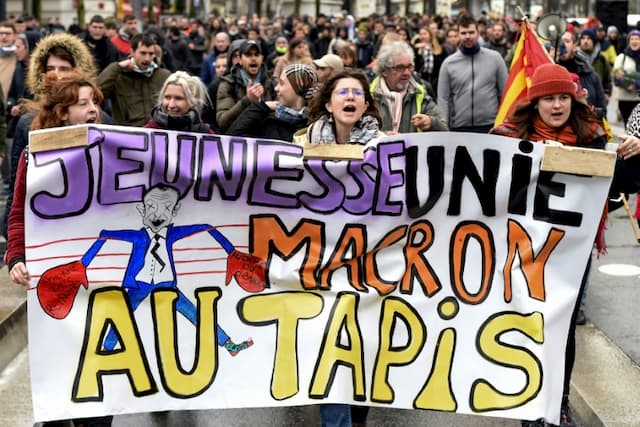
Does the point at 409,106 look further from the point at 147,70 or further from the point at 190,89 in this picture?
the point at 147,70

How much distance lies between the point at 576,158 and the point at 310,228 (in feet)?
3.52

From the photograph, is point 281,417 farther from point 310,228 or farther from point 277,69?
point 277,69

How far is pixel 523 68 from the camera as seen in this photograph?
834 centimetres

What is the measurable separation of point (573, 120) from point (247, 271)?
1476 millimetres

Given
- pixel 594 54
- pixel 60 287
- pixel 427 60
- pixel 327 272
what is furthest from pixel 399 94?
pixel 594 54

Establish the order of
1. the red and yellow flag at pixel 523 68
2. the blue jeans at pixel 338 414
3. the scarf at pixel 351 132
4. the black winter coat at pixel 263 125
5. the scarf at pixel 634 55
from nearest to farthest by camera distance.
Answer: the blue jeans at pixel 338 414 → the scarf at pixel 351 132 → the black winter coat at pixel 263 125 → the red and yellow flag at pixel 523 68 → the scarf at pixel 634 55

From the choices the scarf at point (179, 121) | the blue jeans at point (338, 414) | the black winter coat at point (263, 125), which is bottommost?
the blue jeans at point (338, 414)

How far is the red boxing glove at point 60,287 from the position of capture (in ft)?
14.8

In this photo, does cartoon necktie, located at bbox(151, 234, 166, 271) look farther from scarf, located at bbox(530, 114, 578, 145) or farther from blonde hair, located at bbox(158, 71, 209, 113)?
scarf, located at bbox(530, 114, 578, 145)

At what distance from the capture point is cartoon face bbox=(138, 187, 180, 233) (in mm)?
4594

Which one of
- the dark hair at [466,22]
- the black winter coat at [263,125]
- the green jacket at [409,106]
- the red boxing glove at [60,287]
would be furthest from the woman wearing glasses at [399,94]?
the red boxing glove at [60,287]

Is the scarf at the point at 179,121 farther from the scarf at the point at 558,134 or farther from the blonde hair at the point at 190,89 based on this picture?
the scarf at the point at 558,134

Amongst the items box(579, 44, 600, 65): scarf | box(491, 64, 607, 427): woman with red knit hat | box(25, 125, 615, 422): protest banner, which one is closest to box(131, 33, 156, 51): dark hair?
box(25, 125, 615, 422): protest banner

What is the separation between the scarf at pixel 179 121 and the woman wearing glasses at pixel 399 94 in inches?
69.5
